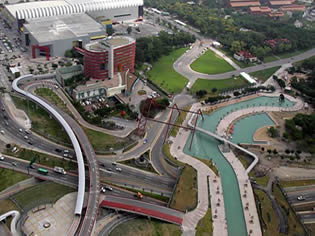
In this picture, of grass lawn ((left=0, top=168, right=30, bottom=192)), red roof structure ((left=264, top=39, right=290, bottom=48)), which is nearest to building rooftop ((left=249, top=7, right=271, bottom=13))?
red roof structure ((left=264, top=39, right=290, bottom=48))

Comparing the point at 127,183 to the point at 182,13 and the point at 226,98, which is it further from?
the point at 182,13

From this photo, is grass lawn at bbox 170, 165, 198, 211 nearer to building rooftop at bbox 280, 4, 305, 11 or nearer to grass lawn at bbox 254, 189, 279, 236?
grass lawn at bbox 254, 189, 279, 236

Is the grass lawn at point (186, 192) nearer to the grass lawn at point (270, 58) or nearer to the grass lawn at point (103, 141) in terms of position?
the grass lawn at point (103, 141)

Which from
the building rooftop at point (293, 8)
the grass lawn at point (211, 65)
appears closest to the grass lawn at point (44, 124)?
the grass lawn at point (211, 65)

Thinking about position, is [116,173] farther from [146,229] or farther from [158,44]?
[158,44]

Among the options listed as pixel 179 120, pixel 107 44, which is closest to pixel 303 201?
pixel 179 120
